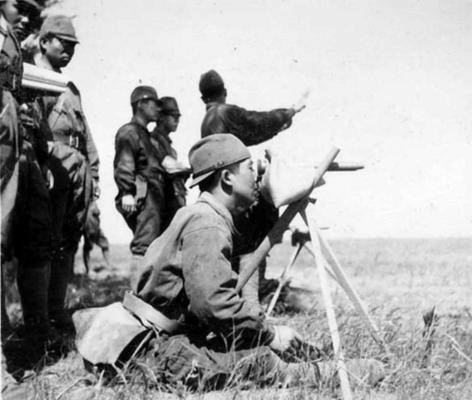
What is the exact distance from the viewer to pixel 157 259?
9.25 feet

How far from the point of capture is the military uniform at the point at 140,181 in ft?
20.3

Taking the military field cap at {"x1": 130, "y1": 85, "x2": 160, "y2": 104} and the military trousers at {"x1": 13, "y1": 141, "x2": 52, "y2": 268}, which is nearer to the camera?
the military trousers at {"x1": 13, "y1": 141, "x2": 52, "y2": 268}

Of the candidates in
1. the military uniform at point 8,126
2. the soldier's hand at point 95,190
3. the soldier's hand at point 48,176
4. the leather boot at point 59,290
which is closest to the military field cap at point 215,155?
the military uniform at point 8,126

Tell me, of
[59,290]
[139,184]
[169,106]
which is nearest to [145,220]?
[139,184]

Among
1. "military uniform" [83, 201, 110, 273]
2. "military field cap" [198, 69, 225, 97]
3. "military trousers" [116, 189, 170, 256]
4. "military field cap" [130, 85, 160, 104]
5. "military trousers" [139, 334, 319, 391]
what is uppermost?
"military field cap" [198, 69, 225, 97]

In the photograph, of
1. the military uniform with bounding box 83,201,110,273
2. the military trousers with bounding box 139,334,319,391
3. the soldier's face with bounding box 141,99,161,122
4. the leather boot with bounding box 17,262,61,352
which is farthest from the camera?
the military uniform with bounding box 83,201,110,273

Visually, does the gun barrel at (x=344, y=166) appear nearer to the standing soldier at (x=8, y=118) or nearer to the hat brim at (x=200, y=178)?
the hat brim at (x=200, y=178)

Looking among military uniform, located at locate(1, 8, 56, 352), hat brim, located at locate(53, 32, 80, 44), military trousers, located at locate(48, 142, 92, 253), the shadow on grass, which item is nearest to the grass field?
the shadow on grass

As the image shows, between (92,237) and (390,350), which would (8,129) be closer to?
(390,350)

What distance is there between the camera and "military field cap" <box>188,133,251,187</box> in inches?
116

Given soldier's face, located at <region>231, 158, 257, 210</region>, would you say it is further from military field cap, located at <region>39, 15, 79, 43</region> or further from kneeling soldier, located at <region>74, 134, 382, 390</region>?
military field cap, located at <region>39, 15, 79, 43</region>

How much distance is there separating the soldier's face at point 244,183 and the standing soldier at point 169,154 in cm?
281

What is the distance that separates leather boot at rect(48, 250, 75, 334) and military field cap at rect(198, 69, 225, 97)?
205 cm

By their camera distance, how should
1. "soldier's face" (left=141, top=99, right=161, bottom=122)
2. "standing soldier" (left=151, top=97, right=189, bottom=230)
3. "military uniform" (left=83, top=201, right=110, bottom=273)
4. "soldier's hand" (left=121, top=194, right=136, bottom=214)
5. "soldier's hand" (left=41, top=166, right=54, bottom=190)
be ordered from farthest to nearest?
"military uniform" (left=83, top=201, right=110, bottom=273)
"soldier's face" (left=141, top=99, right=161, bottom=122)
"standing soldier" (left=151, top=97, right=189, bottom=230)
"soldier's hand" (left=121, top=194, right=136, bottom=214)
"soldier's hand" (left=41, top=166, right=54, bottom=190)
